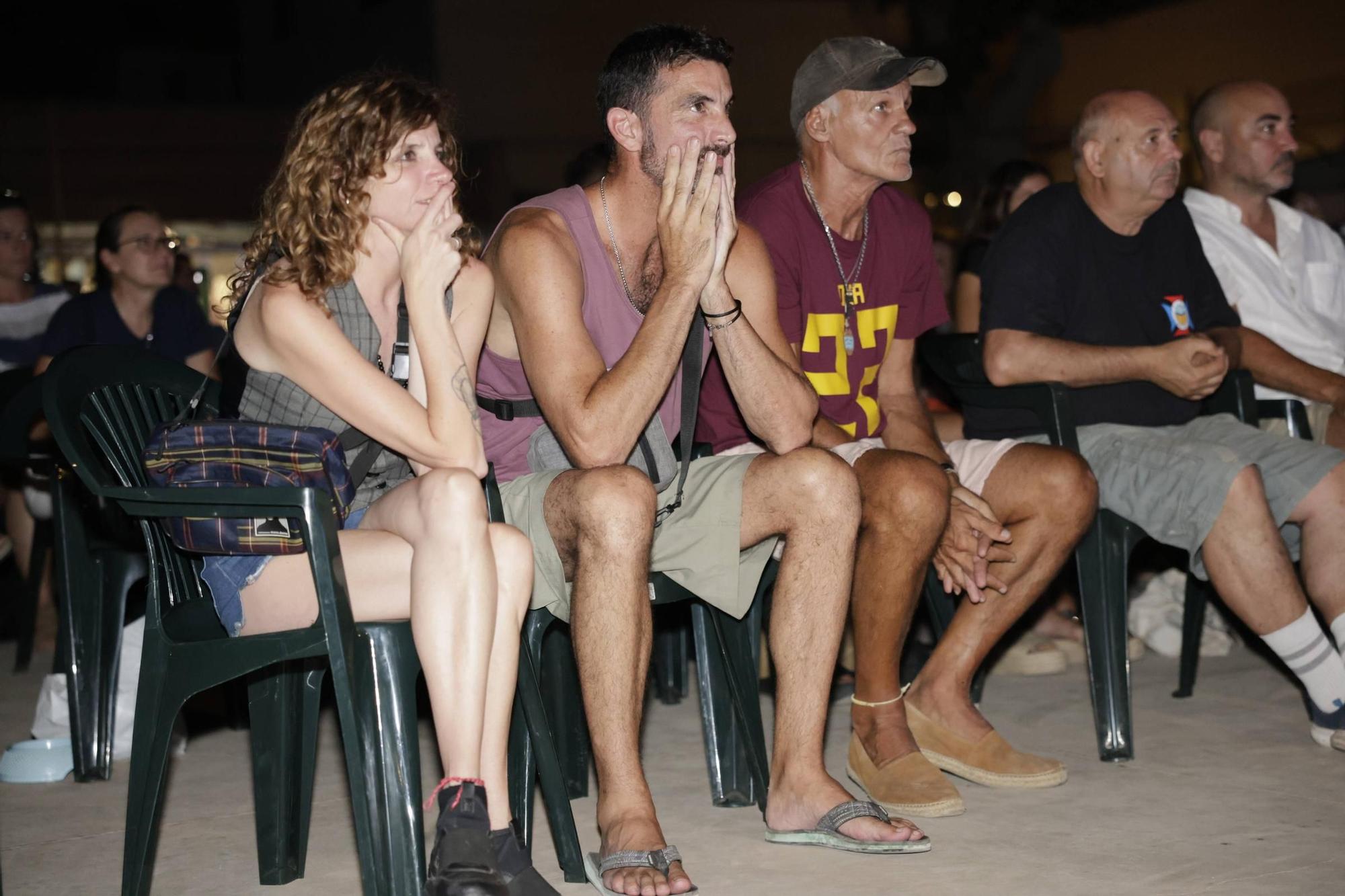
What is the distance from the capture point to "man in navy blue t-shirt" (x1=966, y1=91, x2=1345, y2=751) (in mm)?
3271

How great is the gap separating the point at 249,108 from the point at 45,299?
816cm

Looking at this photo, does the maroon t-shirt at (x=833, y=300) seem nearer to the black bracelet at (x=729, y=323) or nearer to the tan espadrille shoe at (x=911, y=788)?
the black bracelet at (x=729, y=323)

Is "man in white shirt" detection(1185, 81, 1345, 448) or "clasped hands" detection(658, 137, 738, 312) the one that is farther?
"man in white shirt" detection(1185, 81, 1345, 448)

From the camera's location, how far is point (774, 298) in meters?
3.01

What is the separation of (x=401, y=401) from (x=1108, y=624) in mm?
1808

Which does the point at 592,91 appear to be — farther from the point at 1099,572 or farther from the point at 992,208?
the point at 1099,572

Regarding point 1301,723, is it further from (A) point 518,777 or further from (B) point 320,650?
(B) point 320,650

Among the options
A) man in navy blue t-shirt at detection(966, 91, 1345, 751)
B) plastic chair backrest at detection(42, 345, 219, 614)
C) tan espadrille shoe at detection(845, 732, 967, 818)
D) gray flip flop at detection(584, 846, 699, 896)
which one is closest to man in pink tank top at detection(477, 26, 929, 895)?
gray flip flop at detection(584, 846, 699, 896)

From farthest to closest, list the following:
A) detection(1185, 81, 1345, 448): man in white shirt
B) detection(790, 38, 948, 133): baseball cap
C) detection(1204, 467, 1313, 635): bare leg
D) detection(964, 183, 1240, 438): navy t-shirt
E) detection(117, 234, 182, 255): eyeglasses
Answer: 1. detection(117, 234, 182, 255): eyeglasses
2. detection(1185, 81, 1345, 448): man in white shirt
3. detection(964, 183, 1240, 438): navy t-shirt
4. detection(790, 38, 948, 133): baseball cap
5. detection(1204, 467, 1313, 635): bare leg

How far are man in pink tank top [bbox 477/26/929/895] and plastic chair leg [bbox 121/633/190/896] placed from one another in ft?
2.18

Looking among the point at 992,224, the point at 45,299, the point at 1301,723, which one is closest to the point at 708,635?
the point at 1301,723

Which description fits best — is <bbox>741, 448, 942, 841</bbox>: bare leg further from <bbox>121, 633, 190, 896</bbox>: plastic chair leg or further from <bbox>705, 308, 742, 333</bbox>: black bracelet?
<bbox>121, 633, 190, 896</bbox>: plastic chair leg

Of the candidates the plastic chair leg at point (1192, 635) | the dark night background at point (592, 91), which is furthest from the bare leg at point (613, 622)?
the dark night background at point (592, 91)

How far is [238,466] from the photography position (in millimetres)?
2270
